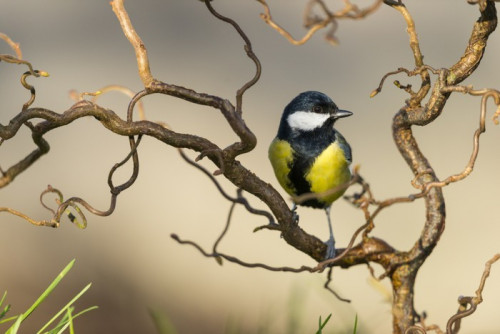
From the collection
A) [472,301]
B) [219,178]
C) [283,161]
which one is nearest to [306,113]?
[283,161]

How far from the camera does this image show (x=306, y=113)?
2064mm

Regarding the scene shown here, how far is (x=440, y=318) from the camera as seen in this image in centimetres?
293

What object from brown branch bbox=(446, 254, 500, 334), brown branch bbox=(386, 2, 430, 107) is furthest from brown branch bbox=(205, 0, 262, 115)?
brown branch bbox=(446, 254, 500, 334)

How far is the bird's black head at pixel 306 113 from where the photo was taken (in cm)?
205

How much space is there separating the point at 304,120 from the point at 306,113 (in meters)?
0.02

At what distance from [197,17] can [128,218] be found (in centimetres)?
168

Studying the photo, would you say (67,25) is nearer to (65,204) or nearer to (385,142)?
(385,142)

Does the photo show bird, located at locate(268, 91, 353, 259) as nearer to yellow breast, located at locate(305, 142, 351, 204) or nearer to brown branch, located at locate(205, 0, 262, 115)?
yellow breast, located at locate(305, 142, 351, 204)

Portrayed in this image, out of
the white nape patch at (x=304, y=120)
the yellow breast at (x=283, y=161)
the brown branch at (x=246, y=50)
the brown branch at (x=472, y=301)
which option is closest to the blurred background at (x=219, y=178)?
the yellow breast at (x=283, y=161)

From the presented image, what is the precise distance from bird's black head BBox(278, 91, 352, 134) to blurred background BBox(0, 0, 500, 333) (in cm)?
44

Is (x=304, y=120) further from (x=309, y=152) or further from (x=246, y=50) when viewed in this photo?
(x=246, y=50)

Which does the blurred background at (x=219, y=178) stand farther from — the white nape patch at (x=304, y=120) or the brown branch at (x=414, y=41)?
the brown branch at (x=414, y=41)

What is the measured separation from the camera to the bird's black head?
2.05 m

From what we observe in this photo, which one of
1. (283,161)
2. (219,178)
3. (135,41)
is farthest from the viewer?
(219,178)
